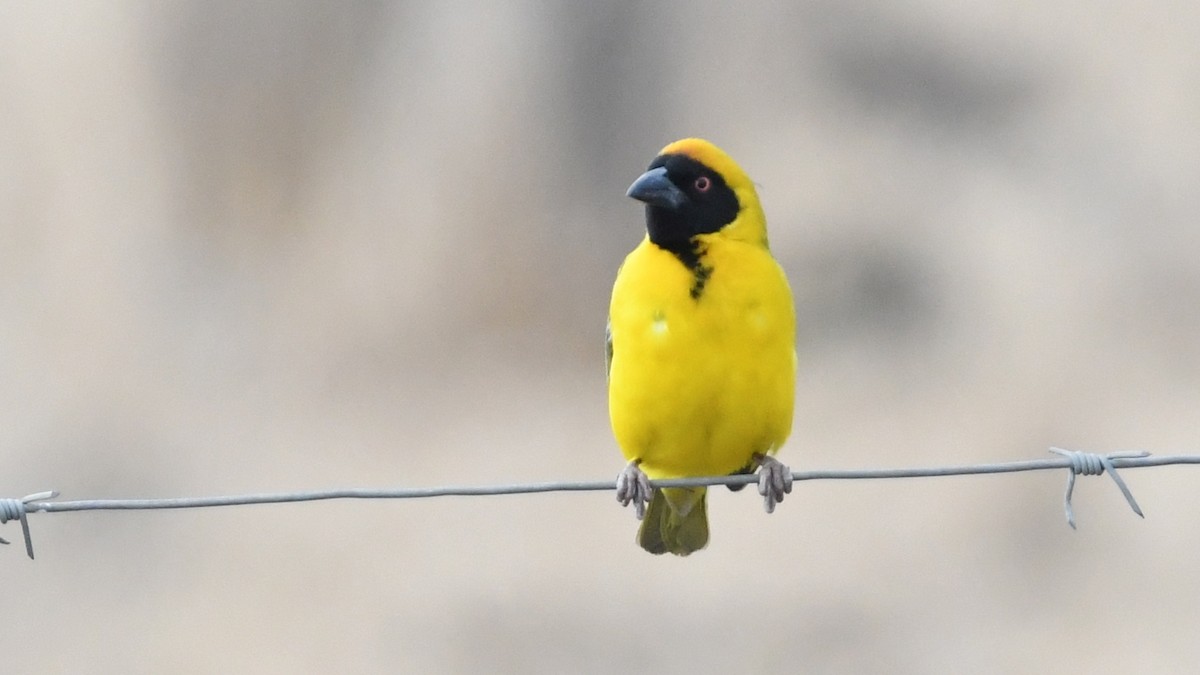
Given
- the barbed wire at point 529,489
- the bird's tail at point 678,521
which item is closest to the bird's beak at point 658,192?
the barbed wire at point 529,489

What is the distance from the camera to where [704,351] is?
342 cm

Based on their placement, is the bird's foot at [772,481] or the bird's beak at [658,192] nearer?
the bird's beak at [658,192]

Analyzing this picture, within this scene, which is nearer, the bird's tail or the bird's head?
the bird's head

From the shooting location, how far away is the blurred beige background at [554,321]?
7.65 m

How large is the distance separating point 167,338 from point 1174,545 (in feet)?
19.3

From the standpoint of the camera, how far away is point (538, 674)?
7859mm

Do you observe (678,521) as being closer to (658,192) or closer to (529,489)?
(658,192)

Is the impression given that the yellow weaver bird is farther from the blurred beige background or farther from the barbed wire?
the blurred beige background

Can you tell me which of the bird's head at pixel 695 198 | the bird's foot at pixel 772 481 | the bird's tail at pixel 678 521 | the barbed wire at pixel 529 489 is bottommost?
the bird's tail at pixel 678 521

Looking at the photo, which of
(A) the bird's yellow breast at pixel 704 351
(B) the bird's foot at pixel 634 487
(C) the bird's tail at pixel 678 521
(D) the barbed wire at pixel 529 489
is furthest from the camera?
(C) the bird's tail at pixel 678 521

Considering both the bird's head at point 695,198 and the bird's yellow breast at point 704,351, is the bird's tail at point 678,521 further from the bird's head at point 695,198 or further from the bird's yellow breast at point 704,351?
the bird's head at point 695,198

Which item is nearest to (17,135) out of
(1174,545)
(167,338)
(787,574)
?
(167,338)

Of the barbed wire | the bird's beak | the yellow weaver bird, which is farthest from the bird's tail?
the barbed wire

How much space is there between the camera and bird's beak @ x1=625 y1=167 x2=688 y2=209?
3531 millimetres
